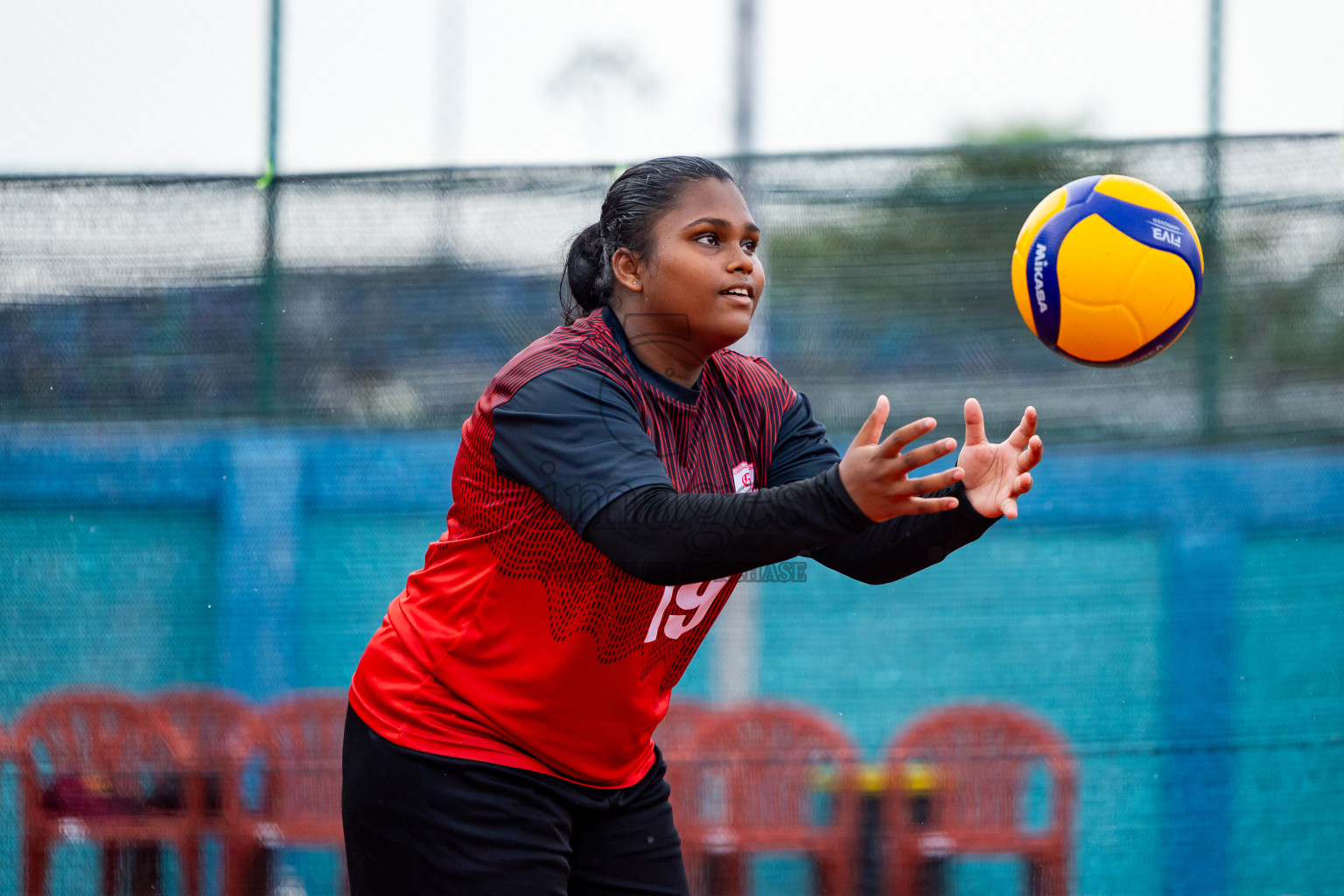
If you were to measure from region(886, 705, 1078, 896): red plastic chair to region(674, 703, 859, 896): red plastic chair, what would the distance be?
154 millimetres

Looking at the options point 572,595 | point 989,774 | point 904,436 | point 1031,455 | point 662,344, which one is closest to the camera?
point 904,436

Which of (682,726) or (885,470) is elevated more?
(885,470)

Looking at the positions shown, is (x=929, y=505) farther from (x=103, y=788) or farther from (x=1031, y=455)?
(x=103, y=788)

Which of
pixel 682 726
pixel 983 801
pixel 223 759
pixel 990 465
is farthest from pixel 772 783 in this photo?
pixel 990 465

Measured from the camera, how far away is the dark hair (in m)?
2.03

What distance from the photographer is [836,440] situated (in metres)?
3.55

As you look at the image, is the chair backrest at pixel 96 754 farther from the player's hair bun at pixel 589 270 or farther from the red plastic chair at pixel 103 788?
the player's hair bun at pixel 589 270

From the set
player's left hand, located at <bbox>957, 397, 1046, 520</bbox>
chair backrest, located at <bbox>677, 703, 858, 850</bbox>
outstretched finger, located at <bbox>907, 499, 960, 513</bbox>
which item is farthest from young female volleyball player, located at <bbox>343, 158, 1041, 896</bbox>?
chair backrest, located at <bbox>677, 703, 858, 850</bbox>

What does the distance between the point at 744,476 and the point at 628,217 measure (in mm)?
508

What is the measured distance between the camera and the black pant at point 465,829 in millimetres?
1872

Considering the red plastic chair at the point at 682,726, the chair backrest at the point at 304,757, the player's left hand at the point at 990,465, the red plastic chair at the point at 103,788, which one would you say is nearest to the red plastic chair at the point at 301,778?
the chair backrest at the point at 304,757

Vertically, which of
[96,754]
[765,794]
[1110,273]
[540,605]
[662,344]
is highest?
[1110,273]

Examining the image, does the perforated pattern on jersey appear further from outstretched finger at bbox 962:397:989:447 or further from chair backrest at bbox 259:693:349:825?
chair backrest at bbox 259:693:349:825

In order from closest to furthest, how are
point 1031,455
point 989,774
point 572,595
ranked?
point 1031,455 → point 572,595 → point 989,774
